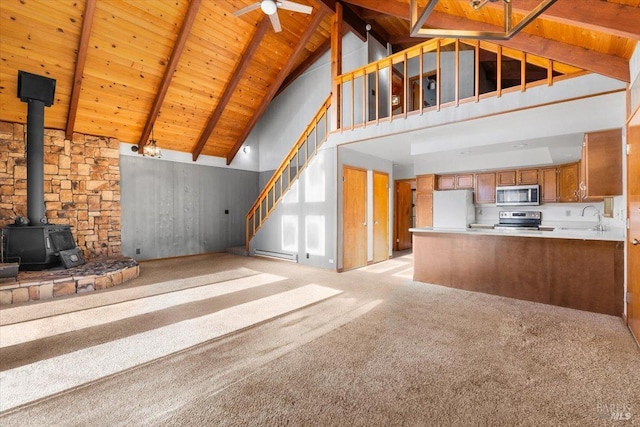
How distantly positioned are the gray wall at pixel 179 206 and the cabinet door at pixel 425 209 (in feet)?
16.2

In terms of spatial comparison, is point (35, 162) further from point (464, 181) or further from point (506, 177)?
point (506, 177)

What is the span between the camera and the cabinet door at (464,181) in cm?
696

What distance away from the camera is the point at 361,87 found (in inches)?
254

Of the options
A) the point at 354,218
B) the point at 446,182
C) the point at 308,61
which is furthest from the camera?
the point at 308,61

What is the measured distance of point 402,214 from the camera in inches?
345

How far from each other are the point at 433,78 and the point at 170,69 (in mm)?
6084

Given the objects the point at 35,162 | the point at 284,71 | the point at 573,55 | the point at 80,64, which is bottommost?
the point at 35,162

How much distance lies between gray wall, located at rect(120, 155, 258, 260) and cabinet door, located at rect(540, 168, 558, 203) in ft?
24.2

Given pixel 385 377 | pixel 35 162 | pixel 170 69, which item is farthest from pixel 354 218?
pixel 35 162

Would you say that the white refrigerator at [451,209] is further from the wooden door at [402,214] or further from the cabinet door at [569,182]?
the wooden door at [402,214]

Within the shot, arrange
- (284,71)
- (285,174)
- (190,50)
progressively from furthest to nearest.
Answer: (285,174) < (284,71) < (190,50)

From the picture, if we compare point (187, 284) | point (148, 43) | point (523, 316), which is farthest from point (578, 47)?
point (148, 43)

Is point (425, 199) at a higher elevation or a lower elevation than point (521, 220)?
higher

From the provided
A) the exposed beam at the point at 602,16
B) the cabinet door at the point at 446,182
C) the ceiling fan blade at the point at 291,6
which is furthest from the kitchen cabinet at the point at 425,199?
the exposed beam at the point at 602,16
